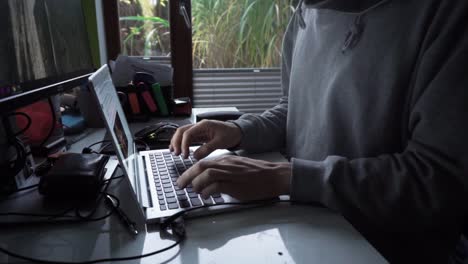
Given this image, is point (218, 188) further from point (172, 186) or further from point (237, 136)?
point (237, 136)

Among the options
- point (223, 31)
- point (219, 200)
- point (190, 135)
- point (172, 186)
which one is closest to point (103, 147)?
point (190, 135)

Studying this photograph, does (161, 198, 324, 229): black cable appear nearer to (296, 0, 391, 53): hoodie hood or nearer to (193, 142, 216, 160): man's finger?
(193, 142, 216, 160): man's finger

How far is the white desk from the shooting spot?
473 mm

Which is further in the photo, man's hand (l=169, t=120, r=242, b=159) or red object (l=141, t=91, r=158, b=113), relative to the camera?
red object (l=141, t=91, r=158, b=113)

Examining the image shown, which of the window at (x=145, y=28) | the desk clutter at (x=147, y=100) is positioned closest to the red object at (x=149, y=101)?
the desk clutter at (x=147, y=100)

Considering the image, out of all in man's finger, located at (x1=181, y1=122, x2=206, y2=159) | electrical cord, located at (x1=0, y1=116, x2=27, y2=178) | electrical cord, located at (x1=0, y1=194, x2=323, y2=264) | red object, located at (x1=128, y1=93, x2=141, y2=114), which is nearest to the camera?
electrical cord, located at (x1=0, y1=194, x2=323, y2=264)

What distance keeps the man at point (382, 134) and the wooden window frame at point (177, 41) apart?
1.26m

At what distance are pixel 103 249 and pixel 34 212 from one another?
184mm

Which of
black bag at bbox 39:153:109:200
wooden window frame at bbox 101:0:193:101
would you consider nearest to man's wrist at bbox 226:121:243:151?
black bag at bbox 39:153:109:200

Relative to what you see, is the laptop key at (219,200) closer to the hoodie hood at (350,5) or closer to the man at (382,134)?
the man at (382,134)

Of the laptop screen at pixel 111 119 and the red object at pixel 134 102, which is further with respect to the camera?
the red object at pixel 134 102

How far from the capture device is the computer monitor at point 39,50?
0.56 metres

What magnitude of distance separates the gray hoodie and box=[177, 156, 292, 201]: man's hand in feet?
0.11

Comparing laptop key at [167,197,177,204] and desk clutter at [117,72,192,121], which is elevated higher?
desk clutter at [117,72,192,121]
